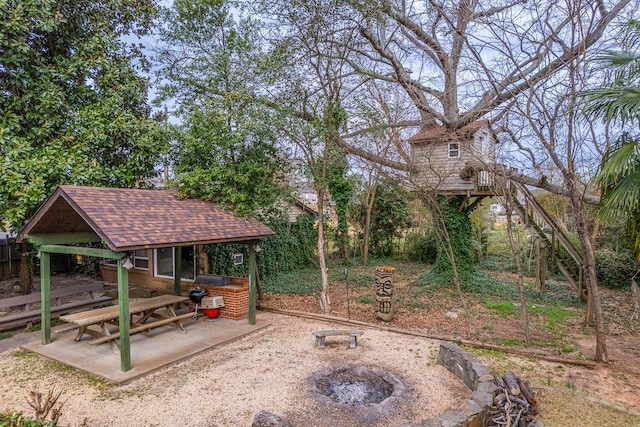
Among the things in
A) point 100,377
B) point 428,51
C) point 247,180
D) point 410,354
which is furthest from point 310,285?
point 428,51

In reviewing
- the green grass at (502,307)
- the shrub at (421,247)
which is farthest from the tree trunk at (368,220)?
the green grass at (502,307)

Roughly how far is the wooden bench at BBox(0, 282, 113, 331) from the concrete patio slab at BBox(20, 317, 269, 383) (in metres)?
0.91

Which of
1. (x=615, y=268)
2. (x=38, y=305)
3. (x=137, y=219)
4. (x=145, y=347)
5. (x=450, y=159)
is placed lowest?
(x=145, y=347)

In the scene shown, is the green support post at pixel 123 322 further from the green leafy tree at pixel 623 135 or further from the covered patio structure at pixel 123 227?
the green leafy tree at pixel 623 135

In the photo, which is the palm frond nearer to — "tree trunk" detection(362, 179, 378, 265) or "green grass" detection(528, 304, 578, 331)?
"green grass" detection(528, 304, 578, 331)

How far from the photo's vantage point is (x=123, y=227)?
591cm

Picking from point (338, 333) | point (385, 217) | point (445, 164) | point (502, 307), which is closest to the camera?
point (338, 333)

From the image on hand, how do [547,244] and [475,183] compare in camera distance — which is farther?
[547,244]

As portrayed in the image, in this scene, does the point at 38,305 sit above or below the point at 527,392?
above

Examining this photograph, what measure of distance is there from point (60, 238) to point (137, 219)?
76.0 inches

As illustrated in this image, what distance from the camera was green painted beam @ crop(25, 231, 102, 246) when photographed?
6781mm

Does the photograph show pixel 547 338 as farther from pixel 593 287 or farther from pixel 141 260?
pixel 141 260

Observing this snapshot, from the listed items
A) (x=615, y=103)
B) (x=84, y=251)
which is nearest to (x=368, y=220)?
(x=615, y=103)

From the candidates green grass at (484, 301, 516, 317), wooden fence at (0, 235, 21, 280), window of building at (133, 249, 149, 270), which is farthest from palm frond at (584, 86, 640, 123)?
wooden fence at (0, 235, 21, 280)
